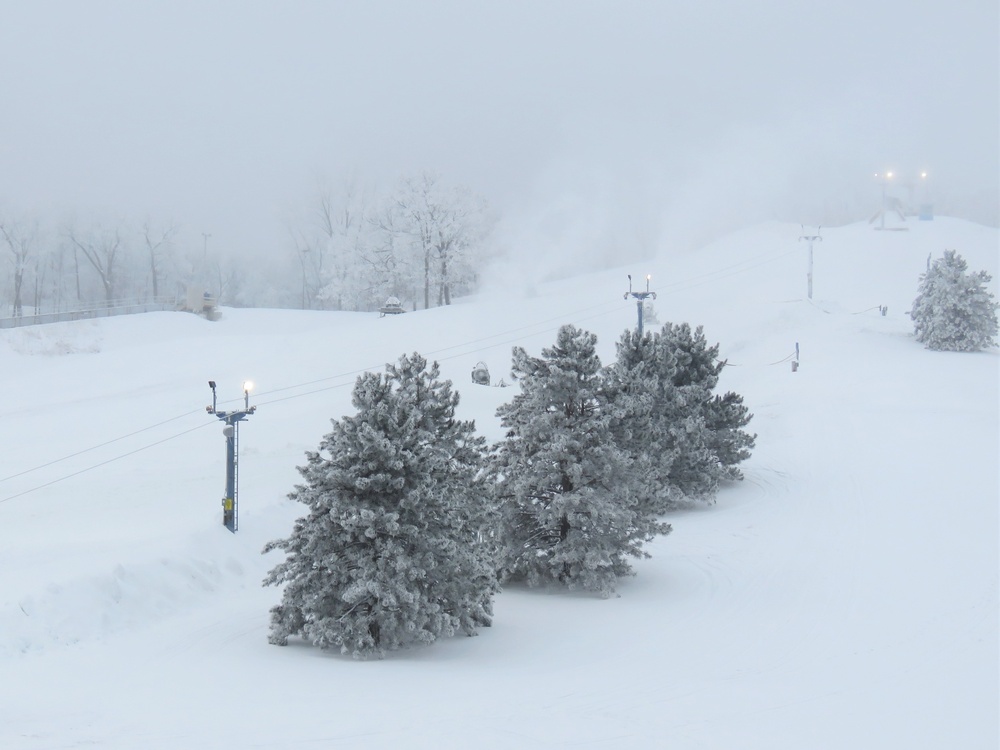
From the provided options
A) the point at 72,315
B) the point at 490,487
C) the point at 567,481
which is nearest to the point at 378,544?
the point at 490,487

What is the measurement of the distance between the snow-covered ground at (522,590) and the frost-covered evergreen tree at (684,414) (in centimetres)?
94

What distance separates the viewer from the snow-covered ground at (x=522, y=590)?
1011 centimetres

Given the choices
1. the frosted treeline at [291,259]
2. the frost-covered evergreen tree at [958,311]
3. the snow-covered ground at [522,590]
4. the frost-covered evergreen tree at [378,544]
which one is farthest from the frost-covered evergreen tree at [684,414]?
the frosted treeline at [291,259]

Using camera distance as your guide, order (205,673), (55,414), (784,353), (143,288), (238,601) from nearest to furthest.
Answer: (205,673)
(238,601)
(55,414)
(784,353)
(143,288)

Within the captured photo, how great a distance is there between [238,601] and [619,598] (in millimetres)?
6689

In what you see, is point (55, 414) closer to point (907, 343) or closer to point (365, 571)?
point (365, 571)

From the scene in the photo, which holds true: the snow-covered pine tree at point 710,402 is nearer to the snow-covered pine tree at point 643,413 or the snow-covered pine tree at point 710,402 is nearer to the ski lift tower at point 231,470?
the snow-covered pine tree at point 643,413

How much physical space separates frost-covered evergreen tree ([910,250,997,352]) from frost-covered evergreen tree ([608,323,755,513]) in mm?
19565

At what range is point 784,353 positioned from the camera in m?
43.6

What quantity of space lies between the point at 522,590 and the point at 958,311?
32146mm

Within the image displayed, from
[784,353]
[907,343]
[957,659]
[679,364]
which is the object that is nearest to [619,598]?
[957,659]

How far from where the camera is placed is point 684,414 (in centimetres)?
2600

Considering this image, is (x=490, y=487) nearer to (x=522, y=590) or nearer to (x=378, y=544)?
(x=378, y=544)

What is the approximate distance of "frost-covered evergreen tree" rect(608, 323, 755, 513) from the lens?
24734mm
